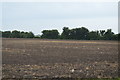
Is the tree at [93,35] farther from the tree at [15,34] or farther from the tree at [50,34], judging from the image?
the tree at [15,34]

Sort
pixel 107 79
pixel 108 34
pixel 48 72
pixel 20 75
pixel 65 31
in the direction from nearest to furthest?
pixel 107 79 → pixel 20 75 → pixel 48 72 → pixel 108 34 → pixel 65 31

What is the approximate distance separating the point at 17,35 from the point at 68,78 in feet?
243

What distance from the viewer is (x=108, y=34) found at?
7362cm

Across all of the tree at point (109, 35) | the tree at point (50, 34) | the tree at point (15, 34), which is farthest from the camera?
the tree at point (50, 34)

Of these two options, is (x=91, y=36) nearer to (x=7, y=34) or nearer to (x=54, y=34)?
(x=54, y=34)

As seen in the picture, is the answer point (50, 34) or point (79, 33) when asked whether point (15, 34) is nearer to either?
point (50, 34)

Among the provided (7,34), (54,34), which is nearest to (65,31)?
(54,34)

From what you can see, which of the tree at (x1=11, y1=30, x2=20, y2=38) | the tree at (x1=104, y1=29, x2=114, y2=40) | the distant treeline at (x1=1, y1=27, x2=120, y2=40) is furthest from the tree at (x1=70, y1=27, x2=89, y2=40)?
the tree at (x1=11, y1=30, x2=20, y2=38)

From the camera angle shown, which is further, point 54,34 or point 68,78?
point 54,34

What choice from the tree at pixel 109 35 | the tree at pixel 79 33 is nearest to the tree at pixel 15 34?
the tree at pixel 79 33

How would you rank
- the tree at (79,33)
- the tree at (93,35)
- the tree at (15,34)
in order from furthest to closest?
the tree at (15,34), the tree at (79,33), the tree at (93,35)

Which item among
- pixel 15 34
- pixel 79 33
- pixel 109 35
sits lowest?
pixel 109 35

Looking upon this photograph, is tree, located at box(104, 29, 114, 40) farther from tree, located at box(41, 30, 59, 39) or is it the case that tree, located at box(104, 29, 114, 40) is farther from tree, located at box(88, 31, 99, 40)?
tree, located at box(41, 30, 59, 39)


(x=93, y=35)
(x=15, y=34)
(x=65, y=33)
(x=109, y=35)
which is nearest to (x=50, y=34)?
(x=65, y=33)
